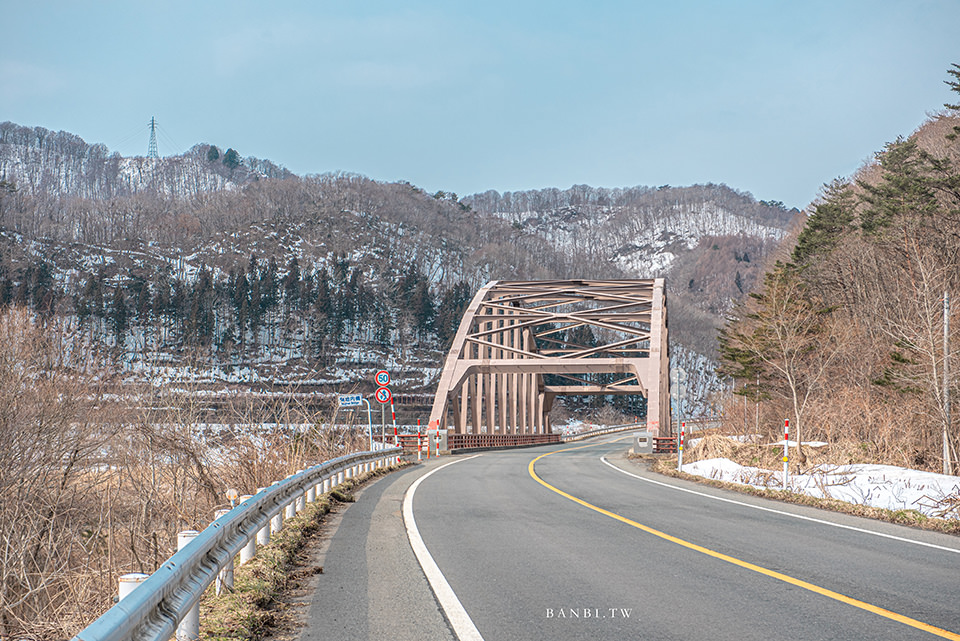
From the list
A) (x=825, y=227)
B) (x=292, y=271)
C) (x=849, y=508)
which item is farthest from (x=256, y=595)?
(x=292, y=271)

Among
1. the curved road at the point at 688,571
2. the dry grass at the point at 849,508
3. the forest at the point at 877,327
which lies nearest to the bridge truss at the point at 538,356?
the forest at the point at 877,327

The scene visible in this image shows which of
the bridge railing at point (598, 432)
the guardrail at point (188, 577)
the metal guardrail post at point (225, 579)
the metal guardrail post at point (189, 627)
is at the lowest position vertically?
the bridge railing at point (598, 432)

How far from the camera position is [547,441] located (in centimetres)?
5253

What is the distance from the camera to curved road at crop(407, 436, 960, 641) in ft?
16.4

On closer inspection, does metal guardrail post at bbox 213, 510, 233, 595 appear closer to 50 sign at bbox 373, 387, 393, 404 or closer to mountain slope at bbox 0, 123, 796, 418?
50 sign at bbox 373, 387, 393, 404

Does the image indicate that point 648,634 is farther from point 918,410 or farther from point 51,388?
point 918,410

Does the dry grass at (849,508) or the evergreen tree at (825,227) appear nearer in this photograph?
the dry grass at (849,508)

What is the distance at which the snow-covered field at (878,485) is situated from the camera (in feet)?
35.8

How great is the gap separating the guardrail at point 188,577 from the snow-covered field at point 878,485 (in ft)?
28.6

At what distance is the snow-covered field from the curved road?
96 cm

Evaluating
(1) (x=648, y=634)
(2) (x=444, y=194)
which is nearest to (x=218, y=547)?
(1) (x=648, y=634)

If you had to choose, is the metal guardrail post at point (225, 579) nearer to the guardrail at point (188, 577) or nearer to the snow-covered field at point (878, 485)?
the guardrail at point (188, 577)

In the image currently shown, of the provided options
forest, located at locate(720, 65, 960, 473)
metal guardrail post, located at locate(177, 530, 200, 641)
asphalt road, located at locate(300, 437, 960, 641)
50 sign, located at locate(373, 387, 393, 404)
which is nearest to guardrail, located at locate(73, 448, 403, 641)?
metal guardrail post, located at locate(177, 530, 200, 641)

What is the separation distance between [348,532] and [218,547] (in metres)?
4.44
